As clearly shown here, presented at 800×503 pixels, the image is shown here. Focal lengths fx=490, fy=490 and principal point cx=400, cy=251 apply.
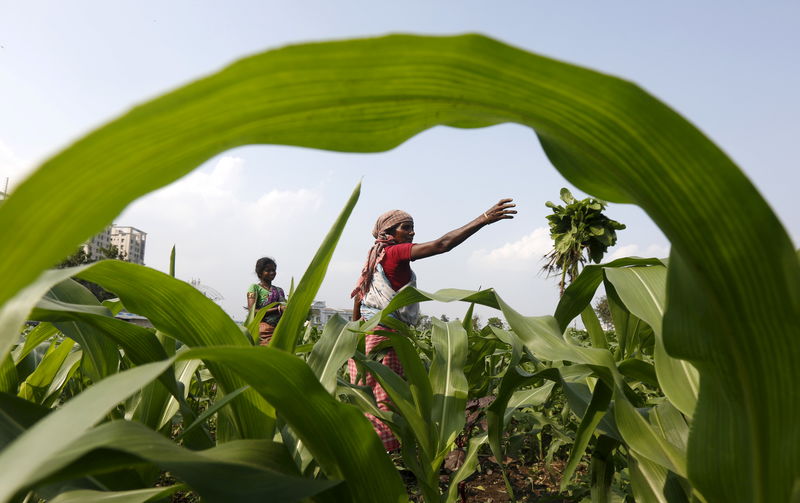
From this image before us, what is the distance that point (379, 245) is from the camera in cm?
298

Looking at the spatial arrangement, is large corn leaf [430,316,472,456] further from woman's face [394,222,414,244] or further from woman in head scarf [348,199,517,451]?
woman's face [394,222,414,244]

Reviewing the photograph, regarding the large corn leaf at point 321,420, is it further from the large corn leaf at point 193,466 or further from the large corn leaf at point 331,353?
the large corn leaf at point 331,353

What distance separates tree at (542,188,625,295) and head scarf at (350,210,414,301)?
934 centimetres

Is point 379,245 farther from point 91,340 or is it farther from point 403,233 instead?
point 91,340

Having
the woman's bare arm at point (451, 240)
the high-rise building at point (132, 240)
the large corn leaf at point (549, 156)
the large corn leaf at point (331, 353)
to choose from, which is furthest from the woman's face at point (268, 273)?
the high-rise building at point (132, 240)

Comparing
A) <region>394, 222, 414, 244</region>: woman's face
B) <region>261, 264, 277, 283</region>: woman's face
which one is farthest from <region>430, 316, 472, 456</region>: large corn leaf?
<region>261, 264, 277, 283</region>: woman's face

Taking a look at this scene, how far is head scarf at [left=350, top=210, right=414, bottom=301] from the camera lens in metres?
2.99

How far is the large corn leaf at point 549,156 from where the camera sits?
0.25 meters

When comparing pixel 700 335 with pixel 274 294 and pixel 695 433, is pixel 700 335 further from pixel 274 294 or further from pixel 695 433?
pixel 274 294

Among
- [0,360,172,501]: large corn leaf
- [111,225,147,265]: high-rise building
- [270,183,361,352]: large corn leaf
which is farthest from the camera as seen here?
[111,225,147,265]: high-rise building

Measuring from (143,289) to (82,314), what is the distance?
0.08m

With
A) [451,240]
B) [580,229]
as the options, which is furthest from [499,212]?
[580,229]

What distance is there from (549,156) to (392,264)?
242cm

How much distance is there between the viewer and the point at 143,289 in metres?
0.60
